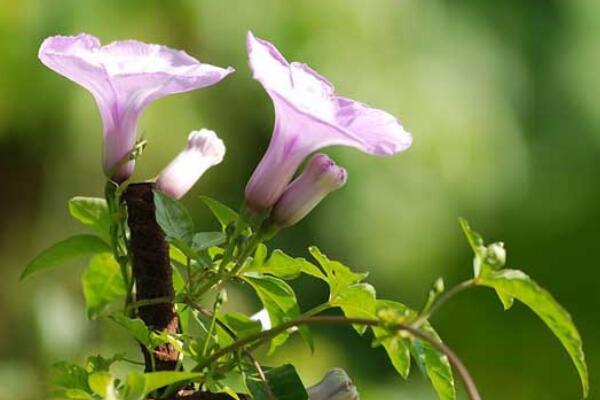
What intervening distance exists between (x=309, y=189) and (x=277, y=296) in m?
0.05

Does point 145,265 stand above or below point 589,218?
above

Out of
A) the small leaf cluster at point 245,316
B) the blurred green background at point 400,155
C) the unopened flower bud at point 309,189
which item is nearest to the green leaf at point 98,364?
the small leaf cluster at point 245,316

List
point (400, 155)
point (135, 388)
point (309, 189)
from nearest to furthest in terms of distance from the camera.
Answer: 1. point (135, 388)
2. point (309, 189)
3. point (400, 155)

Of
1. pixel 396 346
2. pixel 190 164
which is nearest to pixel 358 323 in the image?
pixel 396 346

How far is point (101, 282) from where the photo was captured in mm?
736

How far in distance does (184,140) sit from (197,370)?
2.20 m

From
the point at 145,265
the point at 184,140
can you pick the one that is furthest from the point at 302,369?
the point at 145,265

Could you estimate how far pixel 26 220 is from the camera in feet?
9.34

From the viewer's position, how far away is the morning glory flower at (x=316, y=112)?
2.00ft

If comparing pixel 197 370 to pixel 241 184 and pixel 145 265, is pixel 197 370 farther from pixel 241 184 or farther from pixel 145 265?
pixel 241 184

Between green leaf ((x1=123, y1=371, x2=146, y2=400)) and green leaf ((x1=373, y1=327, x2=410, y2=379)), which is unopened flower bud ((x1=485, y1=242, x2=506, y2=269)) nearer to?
green leaf ((x1=373, y1=327, x2=410, y2=379))

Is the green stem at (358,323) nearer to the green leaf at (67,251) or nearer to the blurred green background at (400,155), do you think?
the green leaf at (67,251)

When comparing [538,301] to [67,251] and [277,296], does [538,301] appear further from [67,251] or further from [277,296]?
[67,251]

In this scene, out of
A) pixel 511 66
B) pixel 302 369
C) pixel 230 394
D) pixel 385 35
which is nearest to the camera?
pixel 230 394
